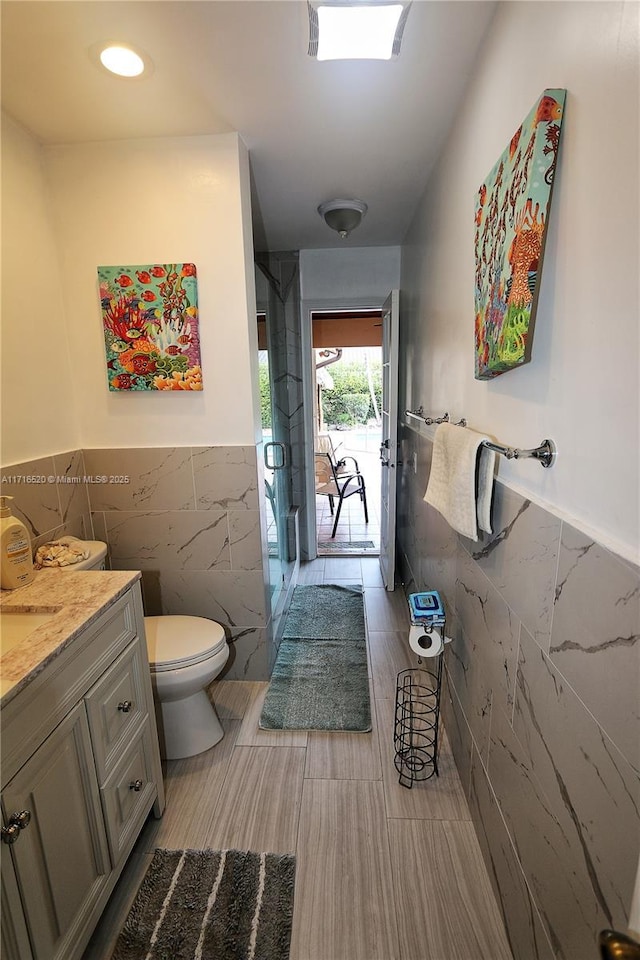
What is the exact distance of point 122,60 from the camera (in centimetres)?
130

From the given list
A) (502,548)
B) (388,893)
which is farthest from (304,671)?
(502,548)

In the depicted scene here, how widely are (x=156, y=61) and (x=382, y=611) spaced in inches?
109

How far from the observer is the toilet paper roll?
5.23 feet

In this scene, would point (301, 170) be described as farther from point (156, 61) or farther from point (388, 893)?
point (388, 893)

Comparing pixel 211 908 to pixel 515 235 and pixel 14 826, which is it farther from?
pixel 515 235

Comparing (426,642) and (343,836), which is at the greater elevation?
(426,642)

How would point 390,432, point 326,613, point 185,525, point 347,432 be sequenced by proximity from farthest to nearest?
point 347,432 → point 390,432 → point 326,613 → point 185,525

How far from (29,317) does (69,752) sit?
1.50 metres

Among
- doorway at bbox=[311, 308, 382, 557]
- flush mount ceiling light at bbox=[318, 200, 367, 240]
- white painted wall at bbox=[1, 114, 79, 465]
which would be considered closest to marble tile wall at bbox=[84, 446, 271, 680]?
white painted wall at bbox=[1, 114, 79, 465]

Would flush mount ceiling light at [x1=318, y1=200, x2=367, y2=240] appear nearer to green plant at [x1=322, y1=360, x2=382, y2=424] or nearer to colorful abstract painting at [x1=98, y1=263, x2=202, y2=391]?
colorful abstract painting at [x1=98, y1=263, x2=202, y2=391]

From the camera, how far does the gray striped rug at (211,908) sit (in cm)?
112

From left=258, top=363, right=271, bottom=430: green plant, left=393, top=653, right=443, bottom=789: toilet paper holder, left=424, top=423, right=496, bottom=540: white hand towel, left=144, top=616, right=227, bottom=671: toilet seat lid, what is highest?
left=258, top=363, right=271, bottom=430: green plant

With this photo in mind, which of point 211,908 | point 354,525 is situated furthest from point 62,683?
point 354,525

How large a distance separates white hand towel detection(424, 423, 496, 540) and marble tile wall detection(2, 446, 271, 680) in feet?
2.99
